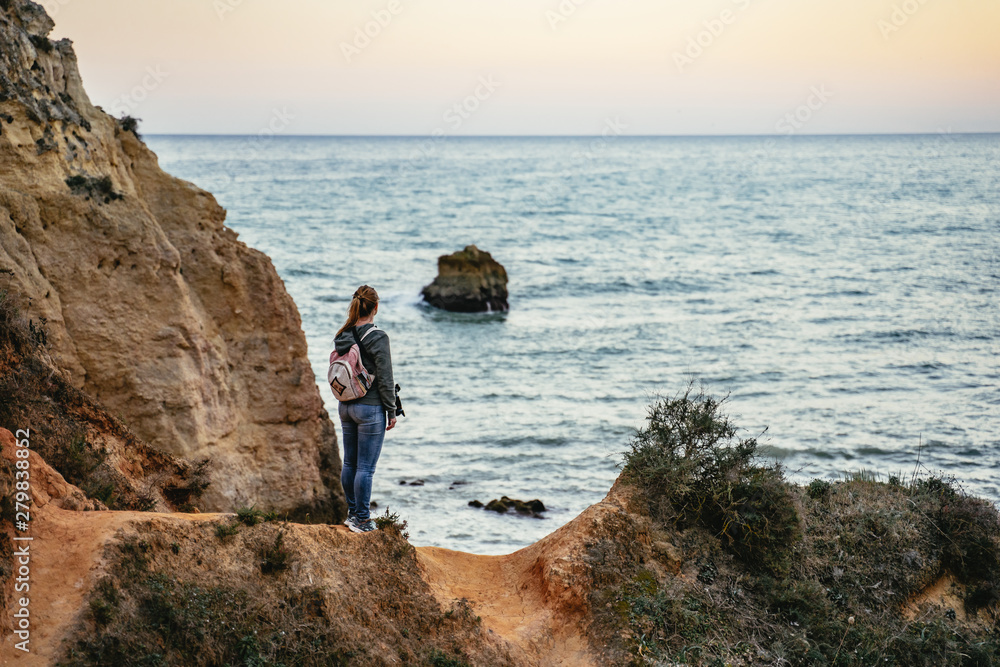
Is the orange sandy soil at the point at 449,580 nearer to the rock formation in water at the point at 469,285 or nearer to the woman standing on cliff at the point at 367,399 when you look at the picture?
the woman standing on cliff at the point at 367,399

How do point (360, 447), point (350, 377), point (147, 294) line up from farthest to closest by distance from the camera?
point (147, 294), point (360, 447), point (350, 377)

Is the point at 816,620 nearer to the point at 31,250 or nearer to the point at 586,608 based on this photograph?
the point at 586,608

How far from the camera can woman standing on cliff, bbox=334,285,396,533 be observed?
23.2 ft

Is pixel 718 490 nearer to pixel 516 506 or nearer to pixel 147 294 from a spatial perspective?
pixel 147 294

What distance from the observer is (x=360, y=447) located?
720 centimetres

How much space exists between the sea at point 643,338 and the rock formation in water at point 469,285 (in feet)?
2.79

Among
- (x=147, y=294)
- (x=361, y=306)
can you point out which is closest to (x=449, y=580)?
(x=361, y=306)

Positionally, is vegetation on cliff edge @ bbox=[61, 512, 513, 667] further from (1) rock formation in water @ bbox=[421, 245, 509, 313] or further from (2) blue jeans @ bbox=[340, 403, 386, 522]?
(1) rock formation in water @ bbox=[421, 245, 509, 313]

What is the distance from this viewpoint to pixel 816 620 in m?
7.77

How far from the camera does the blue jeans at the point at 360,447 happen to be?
7121 mm

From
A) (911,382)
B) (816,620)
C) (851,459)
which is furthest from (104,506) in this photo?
(911,382)

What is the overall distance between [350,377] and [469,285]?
93.2 ft

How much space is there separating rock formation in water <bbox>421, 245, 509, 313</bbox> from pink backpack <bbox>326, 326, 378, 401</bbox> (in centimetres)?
2781

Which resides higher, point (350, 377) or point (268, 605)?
point (350, 377)
